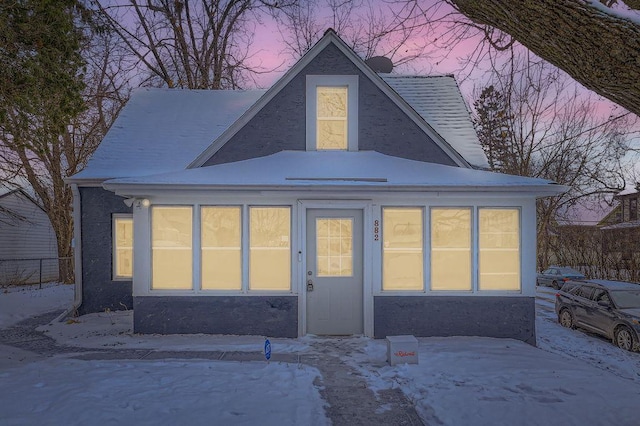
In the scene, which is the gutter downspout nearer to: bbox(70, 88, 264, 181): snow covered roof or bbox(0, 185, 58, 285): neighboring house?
bbox(70, 88, 264, 181): snow covered roof

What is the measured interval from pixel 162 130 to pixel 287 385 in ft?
29.1

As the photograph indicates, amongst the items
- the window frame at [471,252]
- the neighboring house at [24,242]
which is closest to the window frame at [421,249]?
the window frame at [471,252]

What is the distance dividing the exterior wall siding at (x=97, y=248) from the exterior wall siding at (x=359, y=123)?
438cm

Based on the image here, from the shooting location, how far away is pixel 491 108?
1303 inches

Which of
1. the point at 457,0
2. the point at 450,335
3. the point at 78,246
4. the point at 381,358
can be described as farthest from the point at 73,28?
the point at 450,335

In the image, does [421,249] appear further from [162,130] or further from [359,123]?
[162,130]

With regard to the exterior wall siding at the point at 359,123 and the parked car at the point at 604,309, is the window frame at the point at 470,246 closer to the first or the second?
the exterior wall siding at the point at 359,123

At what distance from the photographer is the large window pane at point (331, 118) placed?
10.1 m

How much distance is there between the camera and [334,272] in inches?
354

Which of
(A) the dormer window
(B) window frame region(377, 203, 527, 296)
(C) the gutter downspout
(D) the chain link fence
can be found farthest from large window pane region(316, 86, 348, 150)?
(D) the chain link fence

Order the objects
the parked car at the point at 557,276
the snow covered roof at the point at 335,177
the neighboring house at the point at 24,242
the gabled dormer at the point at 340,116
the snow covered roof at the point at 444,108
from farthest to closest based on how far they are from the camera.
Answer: the neighboring house at the point at 24,242, the parked car at the point at 557,276, the snow covered roof at the point at 444,108, the gabled dormer at the point at 340,116, the snow covered roof at the point at 335,177

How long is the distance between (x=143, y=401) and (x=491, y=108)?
1297 inches

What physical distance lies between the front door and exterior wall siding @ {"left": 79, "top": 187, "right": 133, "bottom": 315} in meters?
5.26

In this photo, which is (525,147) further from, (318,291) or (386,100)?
(318,291)
